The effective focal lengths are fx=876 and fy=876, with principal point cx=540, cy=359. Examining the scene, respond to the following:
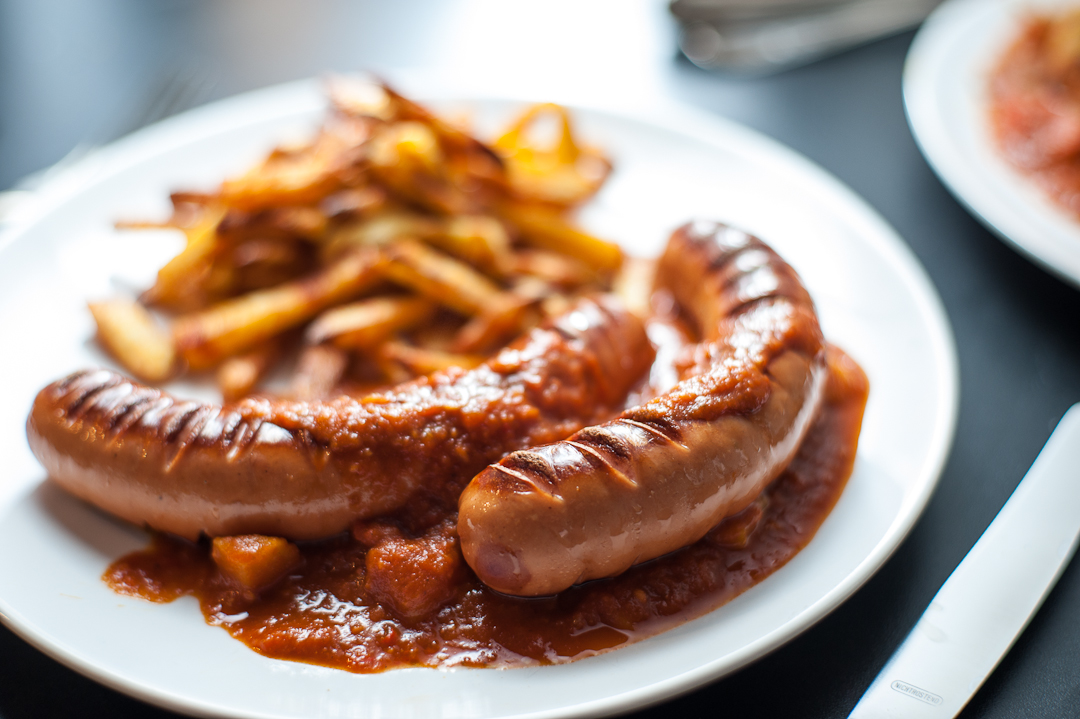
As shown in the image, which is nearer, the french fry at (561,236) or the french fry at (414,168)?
the french fry at (414,168)

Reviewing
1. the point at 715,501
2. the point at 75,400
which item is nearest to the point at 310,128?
the point at 75,400

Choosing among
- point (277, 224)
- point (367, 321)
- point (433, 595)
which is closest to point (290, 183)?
point (277, 224)

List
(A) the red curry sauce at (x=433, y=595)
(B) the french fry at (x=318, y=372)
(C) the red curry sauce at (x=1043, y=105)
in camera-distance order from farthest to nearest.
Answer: (C) the red curry sauce at (x=1043, y=105), (B) the french fry at (x=318, y=372), (A) the red curry sauce at (x=433, y=595)

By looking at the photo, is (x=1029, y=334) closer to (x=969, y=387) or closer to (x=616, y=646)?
(x=969, y=387)

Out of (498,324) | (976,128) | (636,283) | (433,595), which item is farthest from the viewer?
(976,128)

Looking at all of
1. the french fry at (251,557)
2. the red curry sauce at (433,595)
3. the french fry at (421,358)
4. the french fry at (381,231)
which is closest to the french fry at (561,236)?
the french fry at (381,231)

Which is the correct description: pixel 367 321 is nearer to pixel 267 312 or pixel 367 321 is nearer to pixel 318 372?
pixel 318 372

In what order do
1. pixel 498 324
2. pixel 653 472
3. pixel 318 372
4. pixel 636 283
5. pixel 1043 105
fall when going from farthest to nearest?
pixel 1043 105 → pixel 636 283 → pixel 498 324 → pixel 318 372 → pixel 653 472

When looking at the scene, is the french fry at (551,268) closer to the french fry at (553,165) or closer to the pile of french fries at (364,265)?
the pile of french fries at (364,265)
